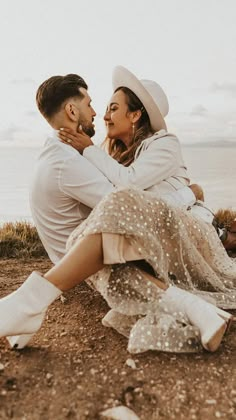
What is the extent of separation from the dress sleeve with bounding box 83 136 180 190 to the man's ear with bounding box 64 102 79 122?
1.12ft

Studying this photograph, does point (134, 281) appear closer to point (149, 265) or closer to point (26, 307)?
point (149, 265)

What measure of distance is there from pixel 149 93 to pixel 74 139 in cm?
87

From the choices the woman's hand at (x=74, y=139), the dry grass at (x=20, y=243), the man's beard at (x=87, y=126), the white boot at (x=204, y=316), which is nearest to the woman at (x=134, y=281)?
the white boot at (x=204, y=316)

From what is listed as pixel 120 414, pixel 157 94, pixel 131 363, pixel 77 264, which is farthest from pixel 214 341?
pixel 157 94

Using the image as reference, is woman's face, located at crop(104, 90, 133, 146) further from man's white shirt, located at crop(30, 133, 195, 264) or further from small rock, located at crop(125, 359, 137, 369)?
small rock, located at crop(125, 359, 137, 369)

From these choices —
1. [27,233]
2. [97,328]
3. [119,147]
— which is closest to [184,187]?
[119,147]

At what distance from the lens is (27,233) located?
659 centimetres

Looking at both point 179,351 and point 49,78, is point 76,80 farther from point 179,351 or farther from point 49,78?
point 179,351

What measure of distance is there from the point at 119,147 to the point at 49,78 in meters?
0.89

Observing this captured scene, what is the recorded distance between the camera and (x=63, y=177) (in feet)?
11.9

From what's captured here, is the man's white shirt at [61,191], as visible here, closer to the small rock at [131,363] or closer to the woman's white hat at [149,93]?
the woman's white hat at [149,93]

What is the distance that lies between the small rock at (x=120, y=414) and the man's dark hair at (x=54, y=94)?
2330 mm

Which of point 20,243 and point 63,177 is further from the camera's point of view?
point 20,243

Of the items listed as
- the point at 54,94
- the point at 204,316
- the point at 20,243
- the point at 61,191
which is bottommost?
the point at 20,243
